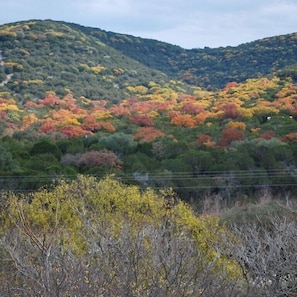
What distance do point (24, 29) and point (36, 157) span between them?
5888cm

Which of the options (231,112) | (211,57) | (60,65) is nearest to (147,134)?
(231,112)

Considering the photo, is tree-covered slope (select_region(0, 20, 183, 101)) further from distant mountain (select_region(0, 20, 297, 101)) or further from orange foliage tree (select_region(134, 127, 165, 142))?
Answer: orange foliage tree (select_region(134, 127, 165, 142))

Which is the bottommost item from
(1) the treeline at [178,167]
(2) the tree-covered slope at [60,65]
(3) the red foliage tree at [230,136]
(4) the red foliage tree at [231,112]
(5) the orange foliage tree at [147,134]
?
(1) the treeline at [178,167]

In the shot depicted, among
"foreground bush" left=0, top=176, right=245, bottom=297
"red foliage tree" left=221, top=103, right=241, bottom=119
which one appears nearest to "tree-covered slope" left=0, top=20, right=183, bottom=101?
"red foliage tree" left=221, top=103, right=241, bottom=119

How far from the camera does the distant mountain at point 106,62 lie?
62.6 metres

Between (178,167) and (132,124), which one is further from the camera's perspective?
(132,124)

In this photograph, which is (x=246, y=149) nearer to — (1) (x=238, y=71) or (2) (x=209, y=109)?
(2) (x=209, y=109)

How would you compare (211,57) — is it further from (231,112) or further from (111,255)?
(111,255)

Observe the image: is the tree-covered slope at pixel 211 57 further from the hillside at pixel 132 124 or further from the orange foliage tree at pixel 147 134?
the orange foliage tree at pixel 147 134

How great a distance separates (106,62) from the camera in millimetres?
77438

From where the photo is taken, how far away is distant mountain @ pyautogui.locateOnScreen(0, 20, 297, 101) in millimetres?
62625

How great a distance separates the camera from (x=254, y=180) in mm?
24688

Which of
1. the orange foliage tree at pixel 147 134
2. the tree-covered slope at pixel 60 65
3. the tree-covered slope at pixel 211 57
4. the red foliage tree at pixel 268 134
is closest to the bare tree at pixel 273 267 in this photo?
the red foliage tree at pixel 268 134

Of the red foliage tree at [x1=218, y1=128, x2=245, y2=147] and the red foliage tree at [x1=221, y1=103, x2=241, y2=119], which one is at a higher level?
the red foliage tree at [x1=221, y1=103, x2=241, y2=119]
